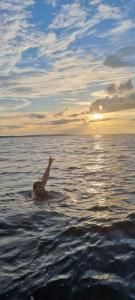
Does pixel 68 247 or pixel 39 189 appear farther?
pixel 39 189

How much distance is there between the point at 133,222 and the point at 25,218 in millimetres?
4842

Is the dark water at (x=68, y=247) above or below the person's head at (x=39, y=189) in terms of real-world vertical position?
below

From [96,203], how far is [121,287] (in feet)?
29.4

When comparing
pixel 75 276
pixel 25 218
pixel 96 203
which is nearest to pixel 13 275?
pixel 75 276

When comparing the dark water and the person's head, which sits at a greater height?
the person's head

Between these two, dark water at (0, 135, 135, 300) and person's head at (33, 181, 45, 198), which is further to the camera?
person's head at (33, 181, 45, 198)

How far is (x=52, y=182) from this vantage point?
79.9 feet

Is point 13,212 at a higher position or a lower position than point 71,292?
higher

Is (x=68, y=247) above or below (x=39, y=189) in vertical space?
below

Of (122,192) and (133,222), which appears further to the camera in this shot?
(122,192)

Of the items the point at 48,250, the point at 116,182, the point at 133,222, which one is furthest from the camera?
the point at 116,182

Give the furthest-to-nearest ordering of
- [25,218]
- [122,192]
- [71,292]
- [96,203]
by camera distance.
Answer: [122,192]
[96,203]
[25,218]
[71,292]

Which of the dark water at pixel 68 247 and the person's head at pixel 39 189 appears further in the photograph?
the person's head at pixel 39 189

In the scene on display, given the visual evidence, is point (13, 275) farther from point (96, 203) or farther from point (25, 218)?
point (96, 203)
